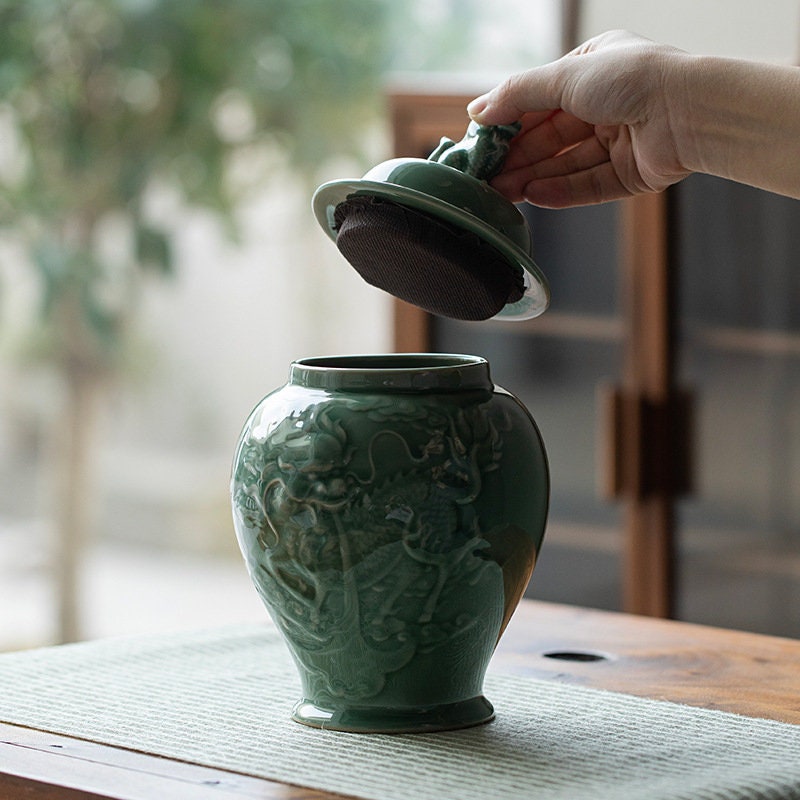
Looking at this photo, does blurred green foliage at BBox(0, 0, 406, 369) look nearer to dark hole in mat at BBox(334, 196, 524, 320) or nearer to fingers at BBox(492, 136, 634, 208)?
fingers at BBox(492, 136, 634, 208)

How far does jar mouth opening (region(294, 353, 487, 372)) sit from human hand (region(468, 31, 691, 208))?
0.61 ft

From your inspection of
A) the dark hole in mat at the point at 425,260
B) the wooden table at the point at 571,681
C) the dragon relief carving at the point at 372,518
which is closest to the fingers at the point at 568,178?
the dark hole in mat at the point at 425,260

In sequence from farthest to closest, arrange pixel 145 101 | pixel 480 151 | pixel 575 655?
pixel 145 101, pixel 575 655, pixel 480 151

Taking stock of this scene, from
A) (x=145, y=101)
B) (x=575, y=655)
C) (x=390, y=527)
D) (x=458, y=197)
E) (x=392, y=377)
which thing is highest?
(x=145, y=101)

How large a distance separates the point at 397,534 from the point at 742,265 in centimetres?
157

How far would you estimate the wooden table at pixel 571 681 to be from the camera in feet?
2.97

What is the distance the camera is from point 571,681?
1.20m

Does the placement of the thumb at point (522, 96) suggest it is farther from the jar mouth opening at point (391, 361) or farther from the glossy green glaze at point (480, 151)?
the jar mouth opening at point (391, 361)

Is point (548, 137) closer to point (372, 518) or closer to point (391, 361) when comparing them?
point (391, 361)

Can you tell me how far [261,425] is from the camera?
3.37 ft

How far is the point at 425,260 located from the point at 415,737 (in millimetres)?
358

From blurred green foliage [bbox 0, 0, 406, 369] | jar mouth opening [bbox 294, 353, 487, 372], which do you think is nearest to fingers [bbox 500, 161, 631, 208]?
jar mouth opening [bbox 294, 353, 487, 372]

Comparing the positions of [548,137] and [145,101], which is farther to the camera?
[145,101]

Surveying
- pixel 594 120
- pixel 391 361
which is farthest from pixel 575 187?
pixel 391 361
